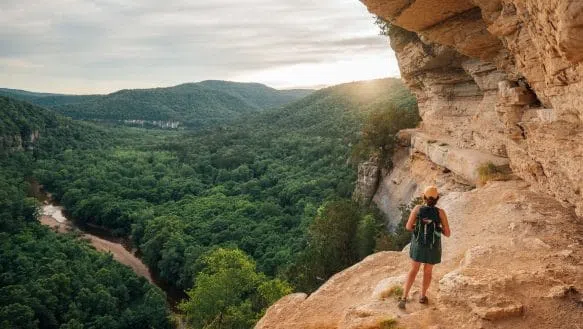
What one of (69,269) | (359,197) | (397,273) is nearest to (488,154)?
(397,273)

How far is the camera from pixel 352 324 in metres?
5.95

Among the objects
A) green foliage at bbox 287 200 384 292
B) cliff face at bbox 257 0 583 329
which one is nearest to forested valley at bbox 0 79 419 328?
green foliage at bbox 287 200 384 292

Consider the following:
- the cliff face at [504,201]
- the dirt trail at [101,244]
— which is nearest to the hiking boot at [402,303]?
the cliff face at [504,201]

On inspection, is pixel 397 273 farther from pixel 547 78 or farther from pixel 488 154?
pixel 488 154

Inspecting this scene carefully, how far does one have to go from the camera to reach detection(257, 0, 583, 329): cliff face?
18.6ft

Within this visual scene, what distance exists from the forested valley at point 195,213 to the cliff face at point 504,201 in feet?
23.4

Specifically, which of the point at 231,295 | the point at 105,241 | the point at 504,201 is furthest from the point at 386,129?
the point at 105,241

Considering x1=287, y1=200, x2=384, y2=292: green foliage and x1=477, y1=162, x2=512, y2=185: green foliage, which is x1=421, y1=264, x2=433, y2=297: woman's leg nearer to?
x1=477, y1=162, x2=512, y2=185: green foliage

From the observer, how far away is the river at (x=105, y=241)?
3903 centimetres

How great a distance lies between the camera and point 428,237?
241 inches

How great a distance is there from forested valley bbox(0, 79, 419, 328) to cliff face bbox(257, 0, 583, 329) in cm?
713

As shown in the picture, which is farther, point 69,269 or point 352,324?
point 69,269

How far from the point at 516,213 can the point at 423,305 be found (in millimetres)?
4329

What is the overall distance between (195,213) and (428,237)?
4878 centimetres
